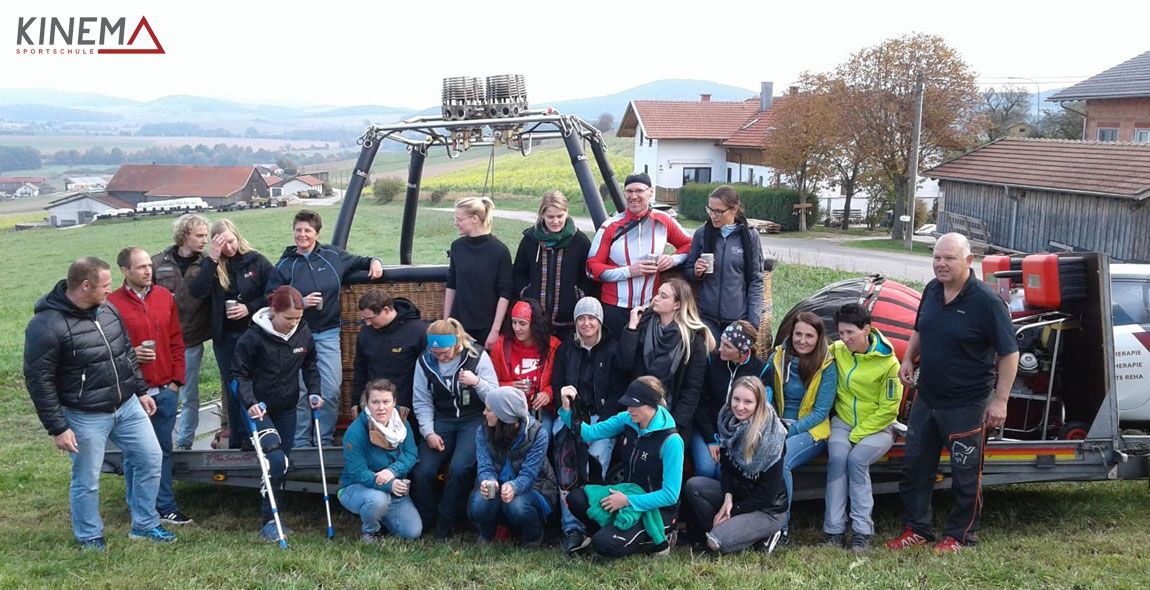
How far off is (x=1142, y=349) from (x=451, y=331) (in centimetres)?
506

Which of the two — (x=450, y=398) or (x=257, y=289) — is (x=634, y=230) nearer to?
(x=450, y=398)

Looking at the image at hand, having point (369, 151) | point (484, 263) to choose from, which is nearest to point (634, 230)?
point (484, 263)

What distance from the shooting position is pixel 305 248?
20.5 ft

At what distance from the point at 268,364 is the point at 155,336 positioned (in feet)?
2.56

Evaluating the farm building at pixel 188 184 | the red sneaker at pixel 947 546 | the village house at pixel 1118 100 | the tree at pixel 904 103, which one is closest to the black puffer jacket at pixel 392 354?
the red sneaker at pixel 947 546

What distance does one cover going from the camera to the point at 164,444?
6043 mm

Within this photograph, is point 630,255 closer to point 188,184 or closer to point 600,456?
point 600,456

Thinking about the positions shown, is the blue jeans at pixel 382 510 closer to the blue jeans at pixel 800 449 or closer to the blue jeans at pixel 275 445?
the blue jeans at pixel 275 445

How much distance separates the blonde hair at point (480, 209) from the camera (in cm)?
611

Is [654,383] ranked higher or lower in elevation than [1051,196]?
lower

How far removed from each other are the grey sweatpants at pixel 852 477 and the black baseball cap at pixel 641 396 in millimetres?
1224

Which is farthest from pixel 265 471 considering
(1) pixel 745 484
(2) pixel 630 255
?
(1) pixel 745 484

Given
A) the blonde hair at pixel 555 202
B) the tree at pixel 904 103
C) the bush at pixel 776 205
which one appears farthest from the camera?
the bush at pixel 776 205

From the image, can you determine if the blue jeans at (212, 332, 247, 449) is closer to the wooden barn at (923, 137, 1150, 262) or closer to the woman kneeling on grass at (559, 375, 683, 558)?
the woman kneeling on grass at (559, 375, 683, 558)
